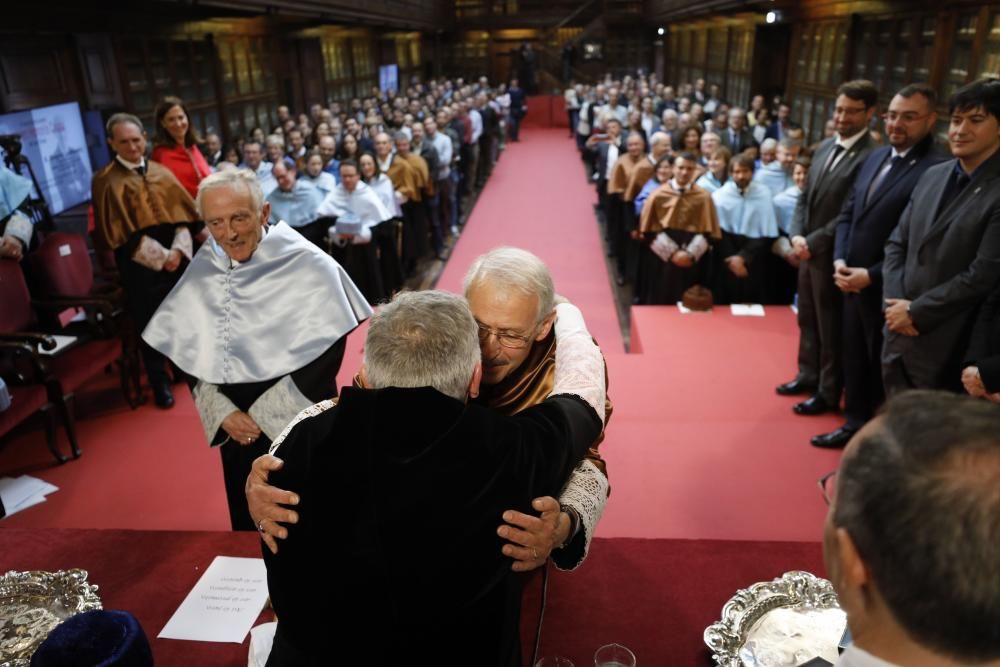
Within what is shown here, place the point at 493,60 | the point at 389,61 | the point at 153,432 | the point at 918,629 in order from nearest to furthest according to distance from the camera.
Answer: the point at 918,629, the point at 153,432, the point at 389,61, the point at 493,60

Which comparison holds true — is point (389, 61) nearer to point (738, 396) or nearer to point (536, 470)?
point (738, 396)

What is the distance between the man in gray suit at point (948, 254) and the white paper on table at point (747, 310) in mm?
2084

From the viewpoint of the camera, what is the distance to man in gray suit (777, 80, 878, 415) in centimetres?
393

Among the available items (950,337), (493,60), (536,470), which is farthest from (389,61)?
(536,470)

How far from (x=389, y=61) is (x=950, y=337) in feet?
65.6

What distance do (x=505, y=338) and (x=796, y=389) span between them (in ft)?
10.3

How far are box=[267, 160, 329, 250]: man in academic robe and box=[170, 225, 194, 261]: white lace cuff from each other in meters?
2.34

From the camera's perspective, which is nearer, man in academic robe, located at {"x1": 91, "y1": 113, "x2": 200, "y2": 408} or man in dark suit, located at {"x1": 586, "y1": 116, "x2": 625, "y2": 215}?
man in academic robe, located at {"x1": 91, "y1": 113, "x2": 200, "y2": 408}

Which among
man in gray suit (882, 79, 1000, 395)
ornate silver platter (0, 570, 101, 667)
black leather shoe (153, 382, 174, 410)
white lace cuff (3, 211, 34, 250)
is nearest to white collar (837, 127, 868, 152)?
man in gray suit (882, 79, 1000, 395)

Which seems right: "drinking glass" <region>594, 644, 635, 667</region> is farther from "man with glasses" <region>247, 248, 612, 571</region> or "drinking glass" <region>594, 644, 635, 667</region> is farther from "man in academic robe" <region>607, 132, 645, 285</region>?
"man in academic robe" <region>607, 132, 645, 285</region>

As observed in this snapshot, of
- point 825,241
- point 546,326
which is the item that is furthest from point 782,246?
point 546,326

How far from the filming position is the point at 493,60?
2566 cm

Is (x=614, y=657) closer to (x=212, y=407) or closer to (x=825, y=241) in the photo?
(x=212, y=407)

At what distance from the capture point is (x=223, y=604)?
1861mm
